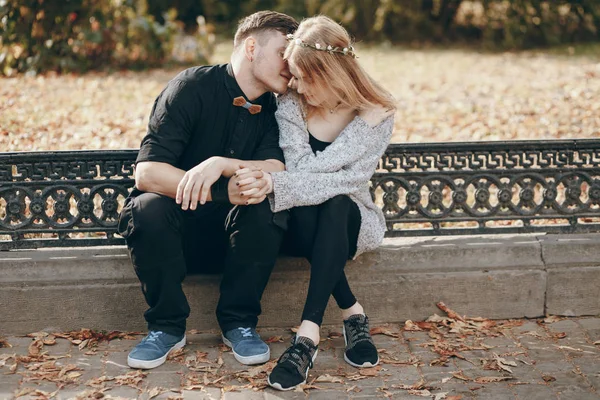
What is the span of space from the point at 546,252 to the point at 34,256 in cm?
257

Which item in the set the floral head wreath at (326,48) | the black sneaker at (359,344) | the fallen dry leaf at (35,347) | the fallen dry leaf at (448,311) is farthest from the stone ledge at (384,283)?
the floral head wreath at (326,48)

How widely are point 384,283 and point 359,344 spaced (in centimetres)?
44

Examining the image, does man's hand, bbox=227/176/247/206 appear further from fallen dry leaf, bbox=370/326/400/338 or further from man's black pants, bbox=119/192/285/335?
fallen dry leaf, bbox=370/326/400/338

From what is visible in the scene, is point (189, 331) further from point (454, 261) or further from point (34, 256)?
point (454, 261)

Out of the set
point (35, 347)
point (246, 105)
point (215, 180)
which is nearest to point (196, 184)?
point (215, 180)

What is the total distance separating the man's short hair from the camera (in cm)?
423

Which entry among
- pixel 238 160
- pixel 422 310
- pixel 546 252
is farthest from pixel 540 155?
pixel 238 160

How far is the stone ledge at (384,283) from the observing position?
4.36 metres

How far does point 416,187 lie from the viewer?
4.57m

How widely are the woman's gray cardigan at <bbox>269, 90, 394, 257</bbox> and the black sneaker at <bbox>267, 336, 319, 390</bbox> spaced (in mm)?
575

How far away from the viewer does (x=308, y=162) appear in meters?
4.21

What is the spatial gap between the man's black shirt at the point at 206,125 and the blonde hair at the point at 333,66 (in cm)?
35

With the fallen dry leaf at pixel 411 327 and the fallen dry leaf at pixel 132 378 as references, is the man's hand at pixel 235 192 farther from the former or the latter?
the fallen dry leaf at pixel 411 327

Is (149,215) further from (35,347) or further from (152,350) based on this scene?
(35,347)
